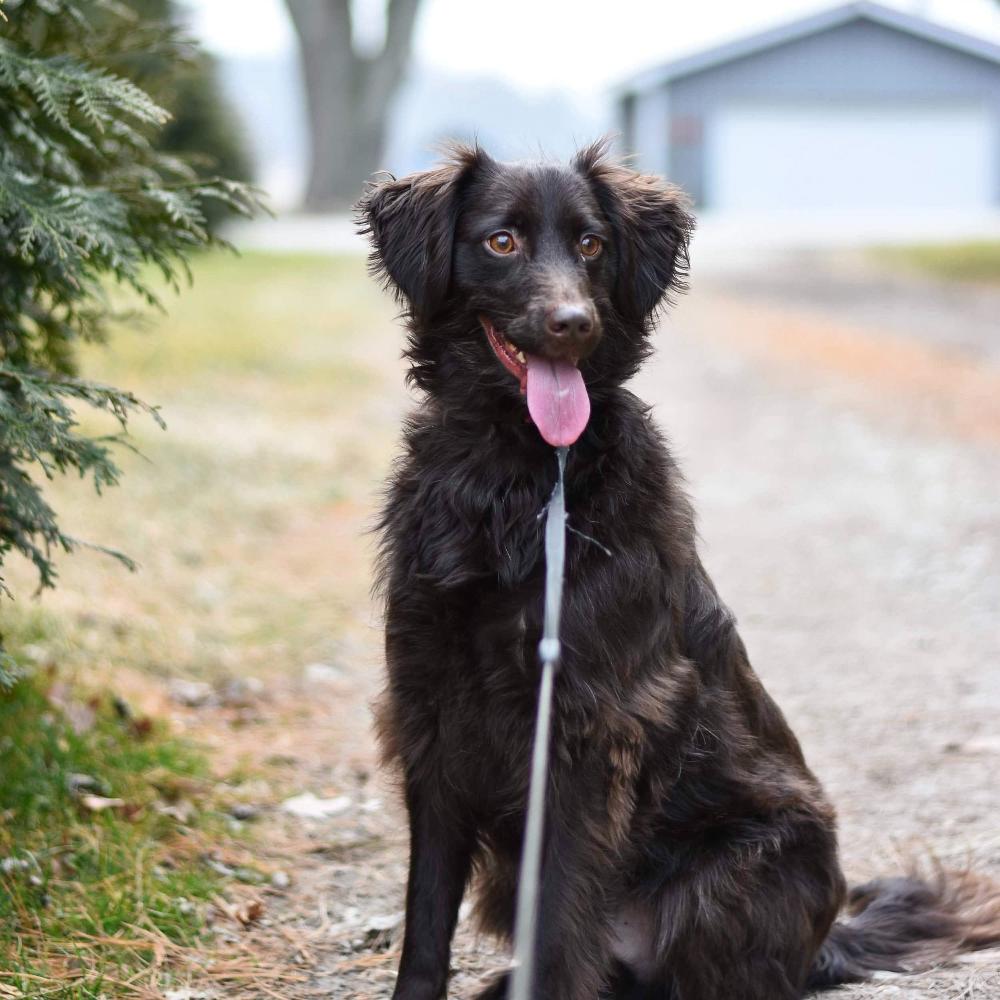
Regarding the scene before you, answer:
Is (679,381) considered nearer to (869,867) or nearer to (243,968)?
(869,867)

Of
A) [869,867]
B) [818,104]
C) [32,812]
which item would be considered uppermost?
[818,104]

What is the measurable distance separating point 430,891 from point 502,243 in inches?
59.1

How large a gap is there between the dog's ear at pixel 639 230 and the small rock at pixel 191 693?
281 cm

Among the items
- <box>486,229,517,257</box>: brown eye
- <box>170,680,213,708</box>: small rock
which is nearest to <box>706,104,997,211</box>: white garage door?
<box>170,680,213,708</box>: small rock

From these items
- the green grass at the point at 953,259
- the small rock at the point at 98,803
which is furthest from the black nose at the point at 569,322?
the green grass at the point at 953,259

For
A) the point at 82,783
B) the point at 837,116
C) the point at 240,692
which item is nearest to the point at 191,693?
the point at 240,692

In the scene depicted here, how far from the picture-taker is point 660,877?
3.01 metres

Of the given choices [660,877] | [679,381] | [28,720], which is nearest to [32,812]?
[28,720]

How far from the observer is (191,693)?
5.17 metres

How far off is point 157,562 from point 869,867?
401 centimetres

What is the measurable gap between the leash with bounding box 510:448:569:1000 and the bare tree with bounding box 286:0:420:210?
30513mm

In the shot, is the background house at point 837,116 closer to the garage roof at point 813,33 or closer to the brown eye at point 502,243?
the garage roof at point 813,33

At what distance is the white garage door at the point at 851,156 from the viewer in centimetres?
3503

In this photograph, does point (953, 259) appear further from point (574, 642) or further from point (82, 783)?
Result: point (574, 642)
